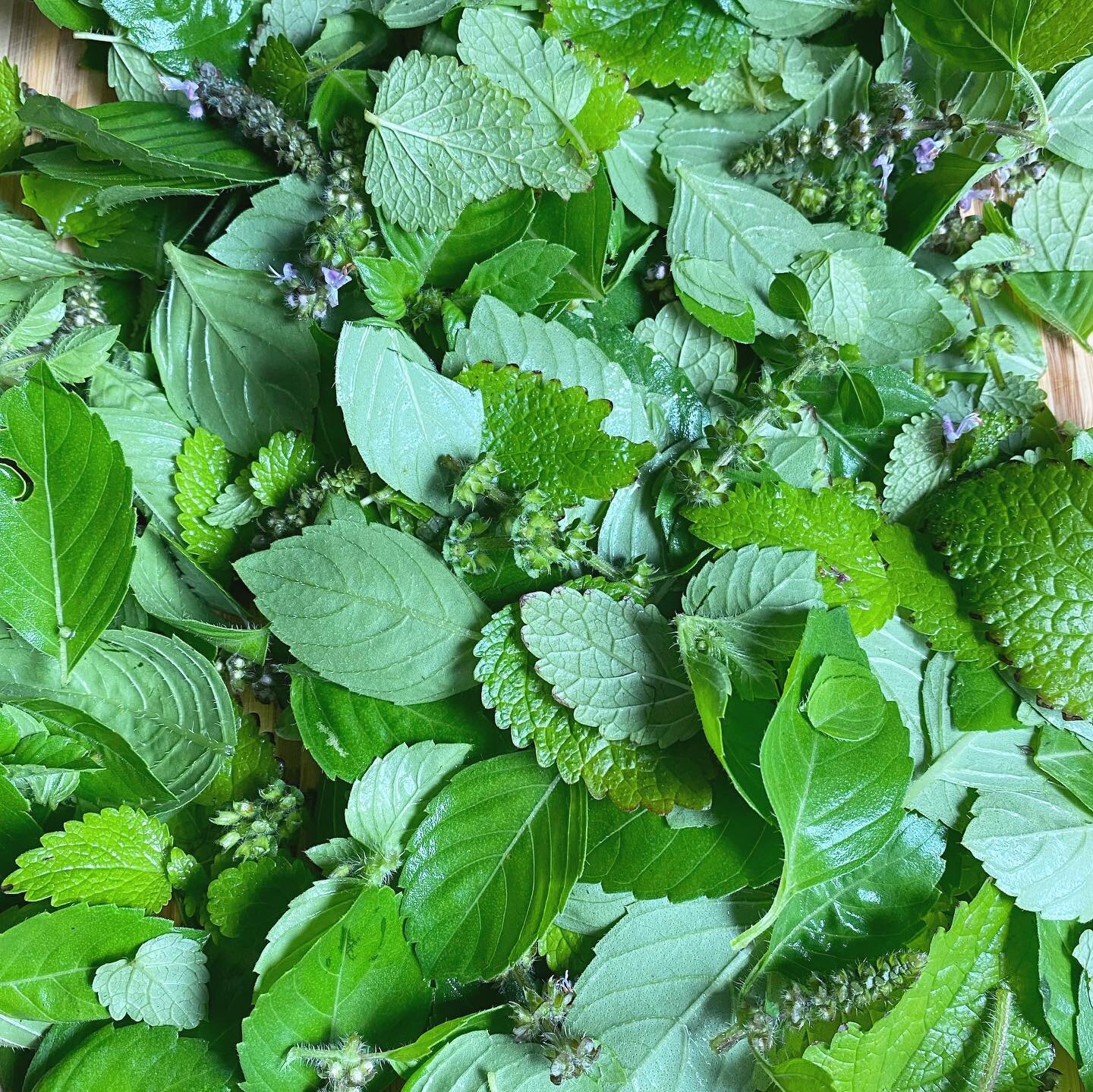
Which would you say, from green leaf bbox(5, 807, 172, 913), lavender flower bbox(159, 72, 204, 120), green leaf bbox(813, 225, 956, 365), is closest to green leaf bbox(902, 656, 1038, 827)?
green leaf bbox(813, 225, 956, 365)

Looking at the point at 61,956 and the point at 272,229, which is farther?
the point at 272,229

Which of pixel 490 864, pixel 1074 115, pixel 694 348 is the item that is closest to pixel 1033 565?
pixel 694 348

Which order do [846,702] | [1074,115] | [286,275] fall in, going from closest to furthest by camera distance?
[846,702] < [286,275] < [1074,115]

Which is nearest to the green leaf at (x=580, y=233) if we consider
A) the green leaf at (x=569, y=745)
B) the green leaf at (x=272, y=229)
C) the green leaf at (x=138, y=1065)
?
the green leaf at (x=272, y=229)

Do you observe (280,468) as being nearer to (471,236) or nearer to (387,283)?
(387,283)

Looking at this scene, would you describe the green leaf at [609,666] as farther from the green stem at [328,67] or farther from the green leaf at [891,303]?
the green stem at [328,67]

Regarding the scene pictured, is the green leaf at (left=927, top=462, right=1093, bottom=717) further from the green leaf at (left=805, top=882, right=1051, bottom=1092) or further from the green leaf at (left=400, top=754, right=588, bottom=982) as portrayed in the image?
the green leaf at (left=400, top=754, right=588, bottom=982)
